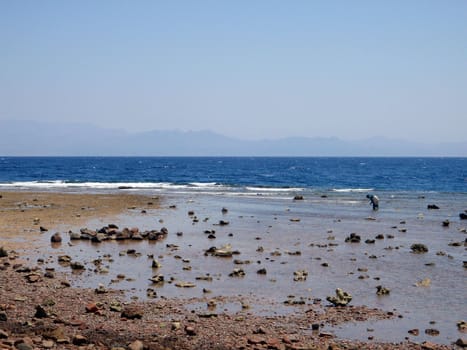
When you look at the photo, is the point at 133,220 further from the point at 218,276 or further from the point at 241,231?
the point at 218,276

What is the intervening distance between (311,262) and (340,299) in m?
6.63

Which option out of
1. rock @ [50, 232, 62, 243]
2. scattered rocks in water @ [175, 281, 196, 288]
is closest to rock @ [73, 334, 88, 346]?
scattered rocks in water @ [175, 281, 196, 288]

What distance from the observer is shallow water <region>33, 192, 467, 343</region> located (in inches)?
667

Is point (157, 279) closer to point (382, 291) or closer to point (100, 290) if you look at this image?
point (100, 290)

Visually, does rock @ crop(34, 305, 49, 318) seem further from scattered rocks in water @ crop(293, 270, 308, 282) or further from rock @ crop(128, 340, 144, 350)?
scattered rocks in water @ crop(293, 270, 308, 282)

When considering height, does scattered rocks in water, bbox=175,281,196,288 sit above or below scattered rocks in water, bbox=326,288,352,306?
below

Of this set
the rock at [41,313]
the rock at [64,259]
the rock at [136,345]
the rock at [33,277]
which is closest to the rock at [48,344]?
the rock at [136,345]

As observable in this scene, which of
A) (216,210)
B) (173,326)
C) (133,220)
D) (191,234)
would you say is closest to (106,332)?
(173,326)

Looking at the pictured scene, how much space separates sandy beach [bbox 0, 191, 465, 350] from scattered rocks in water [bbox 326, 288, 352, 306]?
194 mm

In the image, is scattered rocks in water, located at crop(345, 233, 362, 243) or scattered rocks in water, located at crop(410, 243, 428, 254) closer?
scattered rocks in water, located at crop(410, 243, 428, 254)

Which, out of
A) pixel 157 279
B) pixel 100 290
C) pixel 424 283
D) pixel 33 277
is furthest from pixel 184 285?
pixel 424 283

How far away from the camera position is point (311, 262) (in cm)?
2341

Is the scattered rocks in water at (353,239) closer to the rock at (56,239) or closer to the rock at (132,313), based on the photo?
the rock at (56,239)

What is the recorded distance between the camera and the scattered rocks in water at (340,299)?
54.6 ft
